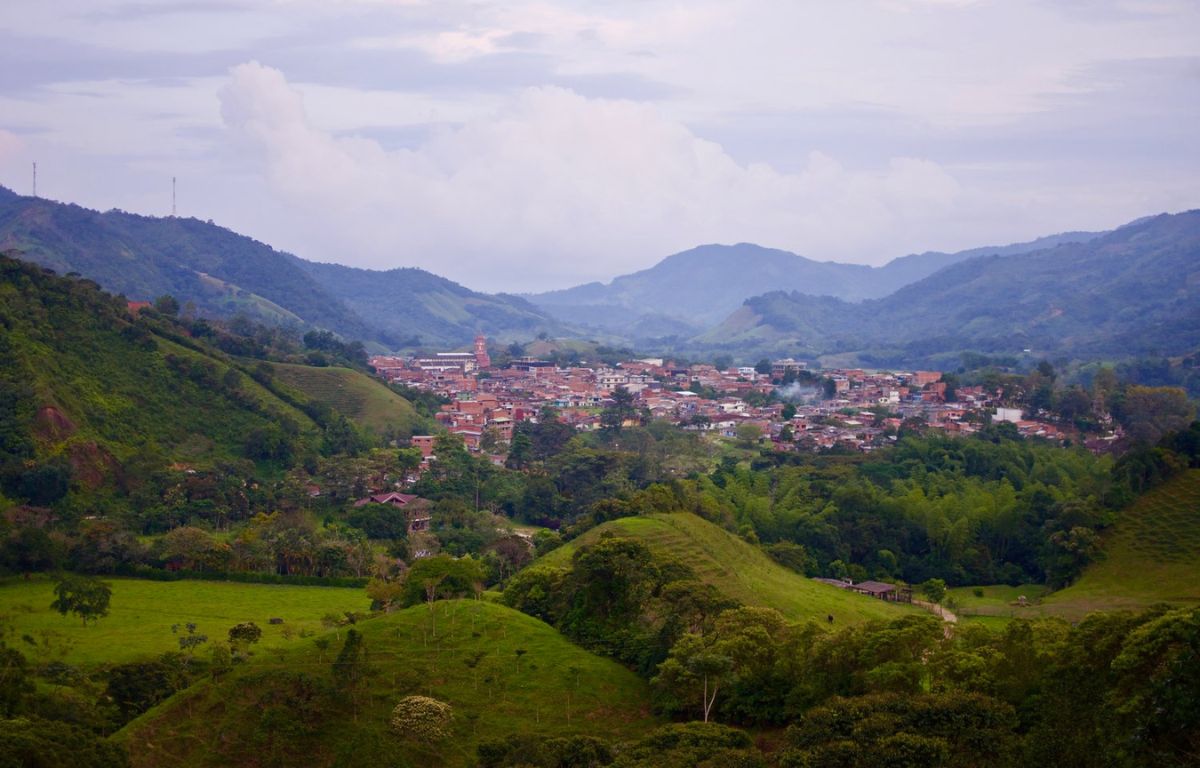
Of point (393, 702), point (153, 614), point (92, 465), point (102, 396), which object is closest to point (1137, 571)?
point (393, 702)

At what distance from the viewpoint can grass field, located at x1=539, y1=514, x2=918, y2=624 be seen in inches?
1249

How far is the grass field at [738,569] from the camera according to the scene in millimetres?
31734

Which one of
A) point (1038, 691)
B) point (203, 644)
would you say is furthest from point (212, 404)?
point (1038, 691)

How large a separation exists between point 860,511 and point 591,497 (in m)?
12.9

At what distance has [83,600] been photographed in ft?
98.8

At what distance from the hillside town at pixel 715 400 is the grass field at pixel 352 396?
383cm

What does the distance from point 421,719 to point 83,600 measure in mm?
14282

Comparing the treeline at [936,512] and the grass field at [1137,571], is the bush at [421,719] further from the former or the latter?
the grass field at [1137,571]

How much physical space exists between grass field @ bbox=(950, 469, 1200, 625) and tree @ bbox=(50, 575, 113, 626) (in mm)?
27213

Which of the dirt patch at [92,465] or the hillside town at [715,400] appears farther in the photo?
the hillside town at [715,400]

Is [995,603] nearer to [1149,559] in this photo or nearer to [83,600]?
[1149,559]

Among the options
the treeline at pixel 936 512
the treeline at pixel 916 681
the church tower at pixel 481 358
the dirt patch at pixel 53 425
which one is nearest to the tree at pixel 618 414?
the treeline at pixel 936 512

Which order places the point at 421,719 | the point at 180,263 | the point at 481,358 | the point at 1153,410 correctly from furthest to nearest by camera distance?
the point at 180,263
the point at 481,358
the point at 1153,410
the point at 421,719

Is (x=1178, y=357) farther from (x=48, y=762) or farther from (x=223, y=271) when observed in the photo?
(x=223, y=271)
